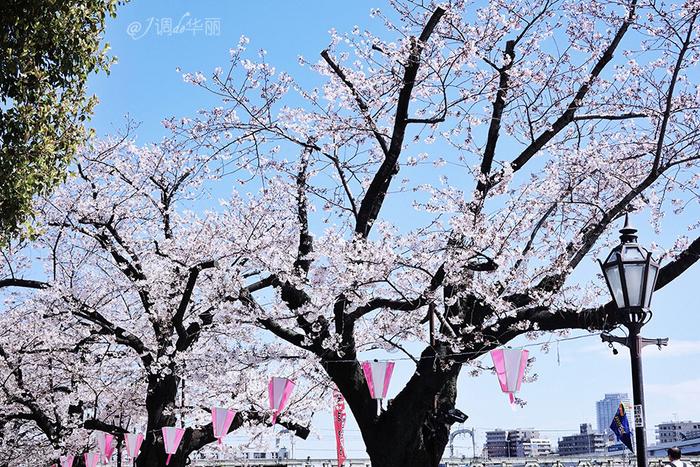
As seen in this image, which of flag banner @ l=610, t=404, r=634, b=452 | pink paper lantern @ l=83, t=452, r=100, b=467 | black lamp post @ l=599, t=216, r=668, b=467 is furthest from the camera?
flag banner @ l=610, t=404, r=634, b=452

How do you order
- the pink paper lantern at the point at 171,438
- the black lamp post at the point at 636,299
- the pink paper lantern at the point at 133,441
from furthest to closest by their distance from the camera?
1. the pink paper lantern at the point at 133,441
2. the pink paper lantern at the point at 171,438
3. the black lamp post at the point at 636,299

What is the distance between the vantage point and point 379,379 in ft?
30.6

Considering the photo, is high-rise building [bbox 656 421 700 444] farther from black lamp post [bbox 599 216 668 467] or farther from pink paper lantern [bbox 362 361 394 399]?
black lamp post [bbox 599 216 668 467]

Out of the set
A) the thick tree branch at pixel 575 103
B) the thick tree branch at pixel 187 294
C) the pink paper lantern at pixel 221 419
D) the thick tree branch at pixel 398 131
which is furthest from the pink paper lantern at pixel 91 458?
the thick tree branch at pixel 575 103

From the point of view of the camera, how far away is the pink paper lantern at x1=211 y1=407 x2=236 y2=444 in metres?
12.9

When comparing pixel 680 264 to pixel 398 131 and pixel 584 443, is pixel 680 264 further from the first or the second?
pixel 584 443

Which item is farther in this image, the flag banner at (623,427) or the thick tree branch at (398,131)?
the flag banner at (623,427)

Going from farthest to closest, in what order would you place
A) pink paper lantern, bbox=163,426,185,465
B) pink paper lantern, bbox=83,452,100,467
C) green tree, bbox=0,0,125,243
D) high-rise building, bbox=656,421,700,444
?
high-rise building, bbox=656,421,700,444 < pink paper lantern, bbox=83,452,100,467 < pink paper lantern, bbox=163,426,185,465 < green tree, bbox=0,0,125,243

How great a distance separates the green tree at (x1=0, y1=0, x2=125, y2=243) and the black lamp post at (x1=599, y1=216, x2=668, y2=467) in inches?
228

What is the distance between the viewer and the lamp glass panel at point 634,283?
6320 mm

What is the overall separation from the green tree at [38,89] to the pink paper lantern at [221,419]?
5.67 m

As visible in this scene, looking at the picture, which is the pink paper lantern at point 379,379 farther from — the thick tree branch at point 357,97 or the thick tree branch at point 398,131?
the thick tree branch at point 357,97

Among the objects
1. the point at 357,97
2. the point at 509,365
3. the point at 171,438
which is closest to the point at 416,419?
the point at 509,365

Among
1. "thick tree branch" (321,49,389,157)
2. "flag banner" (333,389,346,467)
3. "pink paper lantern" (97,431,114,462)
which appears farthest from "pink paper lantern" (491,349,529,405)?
"pink paper lantern" (97,431,114,462)
